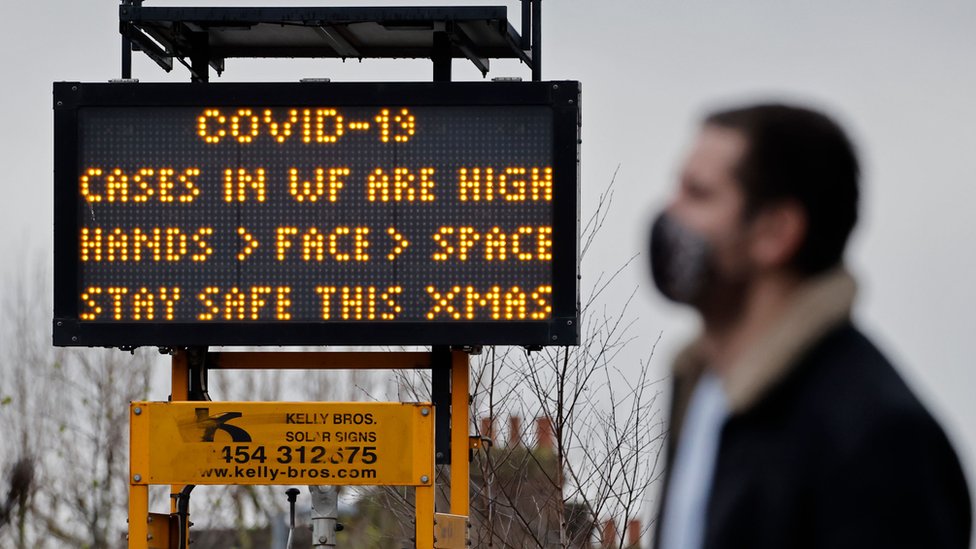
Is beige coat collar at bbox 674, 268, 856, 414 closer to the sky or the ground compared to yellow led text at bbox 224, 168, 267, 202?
closer to the ground

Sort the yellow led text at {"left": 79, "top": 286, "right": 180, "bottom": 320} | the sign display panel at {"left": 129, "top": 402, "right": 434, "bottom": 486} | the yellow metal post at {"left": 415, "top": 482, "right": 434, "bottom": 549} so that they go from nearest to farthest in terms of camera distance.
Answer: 1. the yellow led text at {"left": 79, "top": 286, "right": 180, "bottom": 320}
2. the sign display panel at {"left": 129, "top": 402, "right": 434, "bottom": 486}
3. the yellow metal post at {"left": 415, "top": 482, "right": 434, "bottom": 549}

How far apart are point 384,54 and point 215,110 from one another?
1.52 m

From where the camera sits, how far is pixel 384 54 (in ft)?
36.9

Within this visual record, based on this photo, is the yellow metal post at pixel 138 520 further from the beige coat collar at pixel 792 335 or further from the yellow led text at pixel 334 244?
the beige coat collar at pixel 792 335

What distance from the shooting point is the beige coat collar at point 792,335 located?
279cm

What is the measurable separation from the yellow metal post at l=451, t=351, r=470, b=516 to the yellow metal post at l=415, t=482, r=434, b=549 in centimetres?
34

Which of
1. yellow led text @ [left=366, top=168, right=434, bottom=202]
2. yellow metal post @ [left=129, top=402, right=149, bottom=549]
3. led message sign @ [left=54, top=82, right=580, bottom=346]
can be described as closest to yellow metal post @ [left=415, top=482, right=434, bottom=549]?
led message sign @ [left=54, top=82, right=580, bottom=346]

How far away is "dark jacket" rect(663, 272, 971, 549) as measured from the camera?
269cm

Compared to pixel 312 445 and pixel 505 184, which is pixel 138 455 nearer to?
pixel 312 445

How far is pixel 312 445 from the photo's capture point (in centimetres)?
998

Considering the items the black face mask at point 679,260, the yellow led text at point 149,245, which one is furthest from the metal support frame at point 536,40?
the black face mask at point 679,260

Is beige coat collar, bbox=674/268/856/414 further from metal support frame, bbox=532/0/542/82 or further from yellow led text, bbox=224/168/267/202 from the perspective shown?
metal support frame, bbox=532/0/542/82

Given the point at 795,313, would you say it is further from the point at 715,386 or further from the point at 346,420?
the point at 346,420

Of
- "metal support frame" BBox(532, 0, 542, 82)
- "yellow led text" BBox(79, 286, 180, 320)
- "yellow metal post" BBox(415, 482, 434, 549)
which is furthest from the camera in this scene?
"metal support frame" BBox(532, 0, 542, 82)
